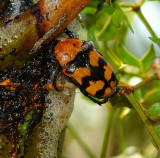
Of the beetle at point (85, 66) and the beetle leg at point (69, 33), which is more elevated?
the beetle leg at point (69, 33)

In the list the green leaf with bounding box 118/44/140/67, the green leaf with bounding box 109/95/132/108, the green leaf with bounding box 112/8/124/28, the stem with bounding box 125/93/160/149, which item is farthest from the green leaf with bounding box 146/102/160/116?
the green leaf with bounding box 118/44/140/67

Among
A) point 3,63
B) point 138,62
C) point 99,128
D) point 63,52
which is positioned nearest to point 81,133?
point 99,128

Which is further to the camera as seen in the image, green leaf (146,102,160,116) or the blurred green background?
the blurred green background

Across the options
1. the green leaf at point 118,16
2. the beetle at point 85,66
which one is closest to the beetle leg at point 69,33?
the beetle at point 85,66

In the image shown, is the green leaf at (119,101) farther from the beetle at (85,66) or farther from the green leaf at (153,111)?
the green leaf at (153,111)

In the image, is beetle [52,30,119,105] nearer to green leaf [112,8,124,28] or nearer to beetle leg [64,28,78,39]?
beetle leg [64,28,78,39]

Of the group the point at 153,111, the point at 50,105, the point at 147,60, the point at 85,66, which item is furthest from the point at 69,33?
the point at 147,60

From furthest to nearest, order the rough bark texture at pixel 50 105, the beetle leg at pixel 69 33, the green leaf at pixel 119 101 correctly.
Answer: the green leaf at pixel 119 101 < the beetle leg at pixel 69 33 < the rough bark texture at pixel 50 105

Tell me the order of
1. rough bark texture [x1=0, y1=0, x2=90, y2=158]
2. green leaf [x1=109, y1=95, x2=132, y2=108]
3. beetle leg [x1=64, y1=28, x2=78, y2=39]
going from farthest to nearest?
green leaf [x1=109, y1=95, x2=132, y2=108], beetle leg [x1=64, y1=28, x2=78, y2=39], rough bark texture [x1=0, y1=0, x2=90, y2=158]

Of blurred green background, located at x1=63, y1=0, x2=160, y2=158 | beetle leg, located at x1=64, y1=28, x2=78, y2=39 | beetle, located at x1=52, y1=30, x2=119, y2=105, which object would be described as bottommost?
blurred green background, located at x1=63, y1=0, x2=160, y2=158

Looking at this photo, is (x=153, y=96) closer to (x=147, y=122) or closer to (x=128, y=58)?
(x=128, y=58)
